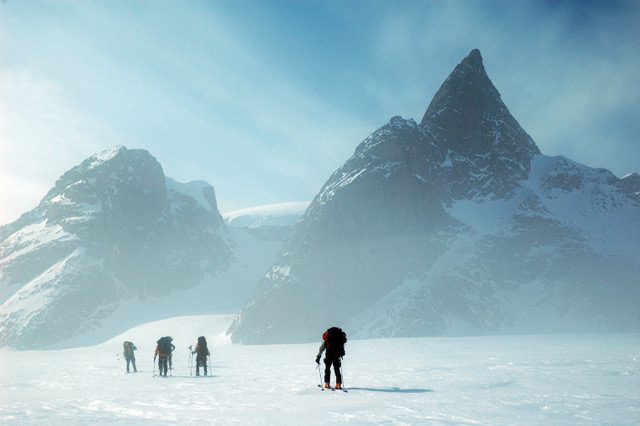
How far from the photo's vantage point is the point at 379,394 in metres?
14.2

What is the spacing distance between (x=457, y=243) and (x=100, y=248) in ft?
351

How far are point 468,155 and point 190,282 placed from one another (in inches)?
3879

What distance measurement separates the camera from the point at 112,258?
489 ft

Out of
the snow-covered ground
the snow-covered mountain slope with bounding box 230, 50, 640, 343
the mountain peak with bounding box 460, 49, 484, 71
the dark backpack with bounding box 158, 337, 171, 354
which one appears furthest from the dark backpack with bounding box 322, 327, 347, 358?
the mountain peak with bounding box 460, 49, 484, 71

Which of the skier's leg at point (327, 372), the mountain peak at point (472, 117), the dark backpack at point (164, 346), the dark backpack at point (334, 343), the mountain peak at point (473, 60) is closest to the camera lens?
the skier's leg at point (327, 372)

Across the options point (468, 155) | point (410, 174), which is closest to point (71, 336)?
point (410, 174)

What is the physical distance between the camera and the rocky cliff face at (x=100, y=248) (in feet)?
431

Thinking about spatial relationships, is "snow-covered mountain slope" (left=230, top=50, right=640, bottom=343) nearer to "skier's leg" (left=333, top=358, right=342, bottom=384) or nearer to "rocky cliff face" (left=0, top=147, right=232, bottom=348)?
"rocky cliff face" (left=0, top=147, right=232, bottom=348)

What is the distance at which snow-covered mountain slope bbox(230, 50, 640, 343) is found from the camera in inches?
3971

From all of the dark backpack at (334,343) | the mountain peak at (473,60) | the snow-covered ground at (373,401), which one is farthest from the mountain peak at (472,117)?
the dark backpack at (334,343)

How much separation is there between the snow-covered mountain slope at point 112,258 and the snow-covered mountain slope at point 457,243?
147 ft

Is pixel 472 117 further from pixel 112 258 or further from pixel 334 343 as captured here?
pixel 334 343

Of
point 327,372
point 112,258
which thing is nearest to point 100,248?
point 112,258

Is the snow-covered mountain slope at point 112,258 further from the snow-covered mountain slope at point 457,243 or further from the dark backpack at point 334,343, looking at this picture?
the dark backpack at point 334,343
